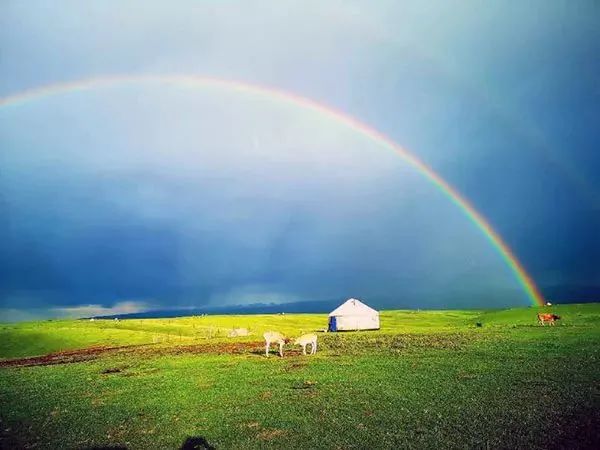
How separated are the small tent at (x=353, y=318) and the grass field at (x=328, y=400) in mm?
50025

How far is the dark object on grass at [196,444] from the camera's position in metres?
17.1

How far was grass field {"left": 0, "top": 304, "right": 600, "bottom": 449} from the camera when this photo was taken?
17.1 meters

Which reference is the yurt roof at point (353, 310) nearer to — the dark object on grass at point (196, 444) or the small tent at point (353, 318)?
the small tent at point (353, 318)

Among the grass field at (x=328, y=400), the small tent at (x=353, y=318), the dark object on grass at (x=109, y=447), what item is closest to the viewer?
the grass field at (x=328, y=400)

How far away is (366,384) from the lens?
26.0 meters

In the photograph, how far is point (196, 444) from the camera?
17.6m

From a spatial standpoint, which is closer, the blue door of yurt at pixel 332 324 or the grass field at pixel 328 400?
the grass field at pixel 328 400

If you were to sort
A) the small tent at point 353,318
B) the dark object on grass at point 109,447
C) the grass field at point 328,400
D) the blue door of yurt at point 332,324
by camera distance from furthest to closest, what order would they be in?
the blue door of yurt at point 332,324, the small tent at point 353,318, the dark object on grass at point 109,447, the grass field at point 328,400

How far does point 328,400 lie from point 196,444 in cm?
743

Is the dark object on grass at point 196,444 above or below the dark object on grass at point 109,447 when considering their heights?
above

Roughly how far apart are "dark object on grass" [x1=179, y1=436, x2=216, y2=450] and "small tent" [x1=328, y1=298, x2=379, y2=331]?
74385 millimetres

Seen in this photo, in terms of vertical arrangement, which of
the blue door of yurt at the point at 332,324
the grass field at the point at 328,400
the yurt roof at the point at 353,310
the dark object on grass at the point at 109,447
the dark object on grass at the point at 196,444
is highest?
the yurt roof at the point at 353,310

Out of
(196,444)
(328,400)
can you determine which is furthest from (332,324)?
(196,444)

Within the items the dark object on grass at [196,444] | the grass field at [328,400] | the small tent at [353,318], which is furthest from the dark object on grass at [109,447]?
the small tent at [353,318]
